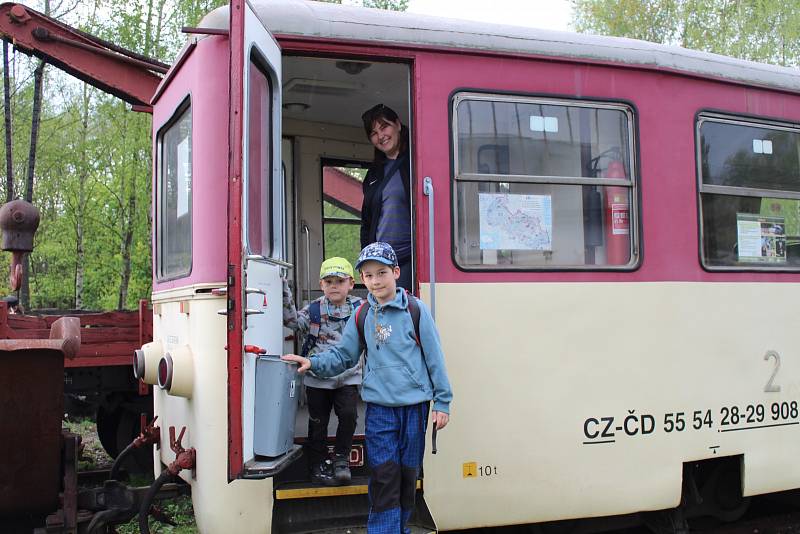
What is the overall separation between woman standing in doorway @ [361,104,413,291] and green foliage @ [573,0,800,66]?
1709 centimetres

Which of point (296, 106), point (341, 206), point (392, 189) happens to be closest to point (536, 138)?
point (392, 189)

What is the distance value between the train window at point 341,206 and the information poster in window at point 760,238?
9.45 feet

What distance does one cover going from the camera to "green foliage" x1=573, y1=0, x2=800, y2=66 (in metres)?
18.9

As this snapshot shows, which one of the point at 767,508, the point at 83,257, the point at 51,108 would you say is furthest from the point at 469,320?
the point at 51,108

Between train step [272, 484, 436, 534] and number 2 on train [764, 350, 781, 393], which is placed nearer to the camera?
train step [272, 484, 436, 534]

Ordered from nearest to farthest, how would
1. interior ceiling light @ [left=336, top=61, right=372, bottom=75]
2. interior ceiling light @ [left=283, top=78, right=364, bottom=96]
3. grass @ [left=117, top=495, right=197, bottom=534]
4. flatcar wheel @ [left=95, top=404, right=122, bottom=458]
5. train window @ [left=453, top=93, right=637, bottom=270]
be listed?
train window @ [left=453, top=93, right=637, bottom=270] < interior ceiling light @ [left=336, top=61, right=372, bottom=75] < interior ceiling light @ [left=283, top=78, right=364, bottom=96] < grass @ [left=117, top=495, right=197, bottom=534] < flatcar wheel @ [left=95, top=404, right=122, bottom=458]

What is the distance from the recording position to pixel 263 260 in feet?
11.0

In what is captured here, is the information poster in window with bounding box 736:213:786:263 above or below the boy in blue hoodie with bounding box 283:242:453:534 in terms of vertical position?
above

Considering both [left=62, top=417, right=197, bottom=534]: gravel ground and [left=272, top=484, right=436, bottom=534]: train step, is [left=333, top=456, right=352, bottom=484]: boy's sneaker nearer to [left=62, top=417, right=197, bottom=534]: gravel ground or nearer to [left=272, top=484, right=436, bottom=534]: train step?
[left=272, top=484, right=436, bottom=534]: train step

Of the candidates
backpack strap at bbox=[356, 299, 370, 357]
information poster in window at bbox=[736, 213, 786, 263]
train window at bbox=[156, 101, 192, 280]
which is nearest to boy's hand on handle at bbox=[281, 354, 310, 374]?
backpack strap at bbox=[356, 299, 370, 357]

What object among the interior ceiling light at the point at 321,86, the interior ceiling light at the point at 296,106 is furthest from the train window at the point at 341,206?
the interior ceiling light at the point at 321,86

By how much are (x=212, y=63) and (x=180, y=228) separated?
1.02 meters

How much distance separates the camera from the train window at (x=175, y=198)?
4102 mm

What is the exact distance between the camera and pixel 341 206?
21.0ft
